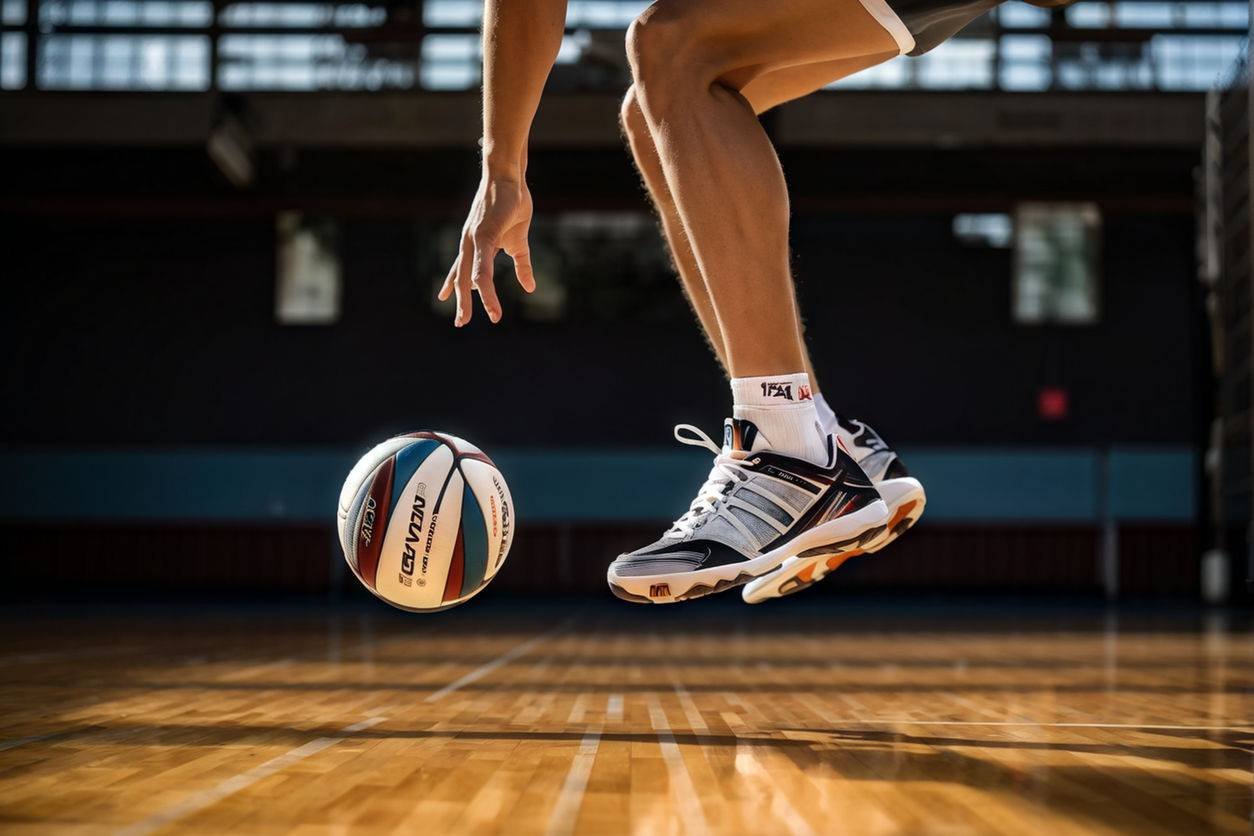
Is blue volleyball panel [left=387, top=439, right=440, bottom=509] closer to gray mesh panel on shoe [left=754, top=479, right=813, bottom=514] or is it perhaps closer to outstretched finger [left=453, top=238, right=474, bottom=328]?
outstretched finger [left=453, top=238, right=474, bottom=328]

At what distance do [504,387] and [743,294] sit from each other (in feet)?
25.0

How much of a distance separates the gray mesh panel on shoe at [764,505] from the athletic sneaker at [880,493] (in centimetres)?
7

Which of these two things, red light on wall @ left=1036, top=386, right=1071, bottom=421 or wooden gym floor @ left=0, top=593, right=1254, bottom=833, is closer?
wooden gym floor @ left=0, top=593, right=1254, bottom=833

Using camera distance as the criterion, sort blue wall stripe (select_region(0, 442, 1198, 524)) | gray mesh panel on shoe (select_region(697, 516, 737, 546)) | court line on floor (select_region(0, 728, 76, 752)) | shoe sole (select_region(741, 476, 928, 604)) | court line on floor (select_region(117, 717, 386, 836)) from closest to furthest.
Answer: court line on floor (select_region(117, 717, 386, 836))
court line on floor (select_region(0, 728, 76, 752))
gray mesh panel on shoe (select_region(697, 516, 737, 546))
shoe sole (select_region(741, 476, 928, 604))
blue wall stripe (select_region(0, 442, 1198, 524))

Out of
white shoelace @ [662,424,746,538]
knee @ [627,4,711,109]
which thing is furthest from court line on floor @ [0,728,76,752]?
knee @ [627,4,711,109]

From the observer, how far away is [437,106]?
7543 mm

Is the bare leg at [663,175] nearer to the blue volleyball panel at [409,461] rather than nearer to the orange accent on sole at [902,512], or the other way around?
the orange accent on sole at [902,512]

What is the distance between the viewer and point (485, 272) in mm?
1264

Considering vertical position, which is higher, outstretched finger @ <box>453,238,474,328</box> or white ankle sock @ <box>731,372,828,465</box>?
outstretched finger @ <box>453,238,474,328</box>

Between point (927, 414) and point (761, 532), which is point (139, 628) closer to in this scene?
point (761, 532)

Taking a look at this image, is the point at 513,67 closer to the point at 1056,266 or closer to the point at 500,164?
the point at 500,164

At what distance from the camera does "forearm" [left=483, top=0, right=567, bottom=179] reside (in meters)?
1.29

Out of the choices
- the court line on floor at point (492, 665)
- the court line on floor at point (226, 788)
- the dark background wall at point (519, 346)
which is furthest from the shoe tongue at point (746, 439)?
the dark background wall at point (519, 346)

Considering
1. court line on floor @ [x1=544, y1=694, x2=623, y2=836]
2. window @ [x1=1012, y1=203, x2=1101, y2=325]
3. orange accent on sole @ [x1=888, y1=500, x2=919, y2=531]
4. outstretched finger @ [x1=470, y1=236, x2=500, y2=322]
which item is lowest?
court line on floor @ [x1=544, y1=694, x2=623, y2=836]
